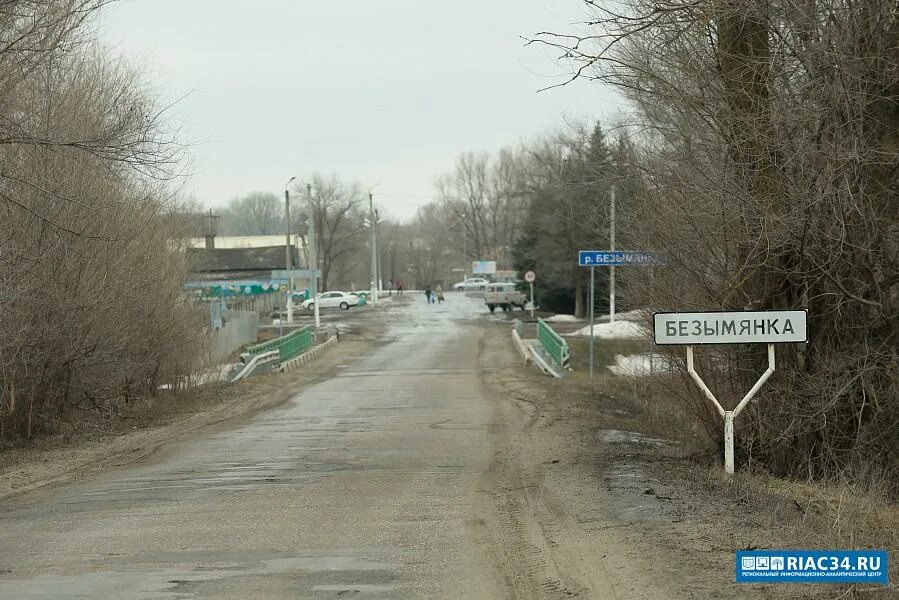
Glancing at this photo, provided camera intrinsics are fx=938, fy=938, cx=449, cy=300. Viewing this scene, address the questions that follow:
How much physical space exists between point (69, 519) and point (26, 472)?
13.5ft

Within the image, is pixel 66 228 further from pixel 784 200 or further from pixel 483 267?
pixel 483 267

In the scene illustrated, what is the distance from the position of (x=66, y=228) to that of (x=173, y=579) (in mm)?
9692

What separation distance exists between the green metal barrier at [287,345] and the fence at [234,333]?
251 cm

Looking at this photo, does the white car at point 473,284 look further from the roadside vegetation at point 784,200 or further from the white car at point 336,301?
the roadside vegetation at point 784,200

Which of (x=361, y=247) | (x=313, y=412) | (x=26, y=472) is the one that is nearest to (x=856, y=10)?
(x=26, y=472)

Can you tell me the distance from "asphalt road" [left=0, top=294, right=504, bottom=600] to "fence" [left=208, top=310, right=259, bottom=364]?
70.3ft

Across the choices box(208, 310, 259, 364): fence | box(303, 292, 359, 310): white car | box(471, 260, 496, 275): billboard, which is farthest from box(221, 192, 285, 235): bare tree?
box(208, 310, 259, 364): fence

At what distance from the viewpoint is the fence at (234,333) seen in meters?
37.3

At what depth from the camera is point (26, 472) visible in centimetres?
1223

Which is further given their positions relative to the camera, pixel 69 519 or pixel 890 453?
pixel 890 453

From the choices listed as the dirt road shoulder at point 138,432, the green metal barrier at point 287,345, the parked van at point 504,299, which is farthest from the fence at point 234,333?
the parked van at point 504,299

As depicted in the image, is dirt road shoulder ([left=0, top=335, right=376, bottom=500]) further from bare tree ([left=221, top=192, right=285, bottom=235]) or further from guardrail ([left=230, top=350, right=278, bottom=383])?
bare tree ([left=221, top=192, right=285, bottom=235])

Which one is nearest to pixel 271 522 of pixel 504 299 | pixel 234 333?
pixel 234 333

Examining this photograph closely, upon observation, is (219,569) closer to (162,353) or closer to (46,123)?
(46,123)
